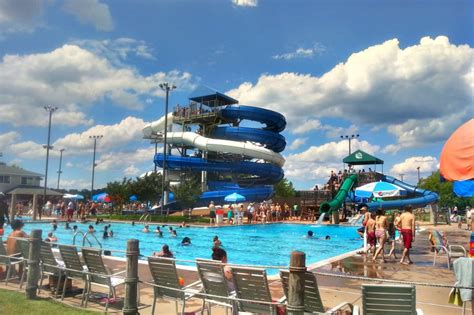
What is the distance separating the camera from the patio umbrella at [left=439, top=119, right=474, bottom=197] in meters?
4.25

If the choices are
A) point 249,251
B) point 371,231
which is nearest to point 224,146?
point 249,251

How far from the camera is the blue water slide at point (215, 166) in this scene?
5028 cm

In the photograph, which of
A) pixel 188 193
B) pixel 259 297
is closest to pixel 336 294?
pixel 259 297

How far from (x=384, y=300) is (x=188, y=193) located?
3463cm

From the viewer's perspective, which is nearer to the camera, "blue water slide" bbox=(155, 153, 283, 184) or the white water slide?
"blue water slide" bbox=(155, 153, 283, 184)

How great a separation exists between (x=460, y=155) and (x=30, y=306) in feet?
21.0

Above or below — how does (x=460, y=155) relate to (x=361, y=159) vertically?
below

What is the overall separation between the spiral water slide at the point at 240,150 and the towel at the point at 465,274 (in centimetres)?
4332

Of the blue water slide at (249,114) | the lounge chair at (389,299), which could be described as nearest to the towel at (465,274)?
the lounge chair at (389,299)

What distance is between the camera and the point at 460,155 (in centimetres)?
434

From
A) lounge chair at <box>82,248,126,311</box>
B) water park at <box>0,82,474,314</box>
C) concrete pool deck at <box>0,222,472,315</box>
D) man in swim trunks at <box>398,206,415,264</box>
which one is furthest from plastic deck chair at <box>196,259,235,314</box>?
man in swim trunks at <box>398,206,415,264</box>

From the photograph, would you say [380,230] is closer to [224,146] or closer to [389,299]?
[389,299]

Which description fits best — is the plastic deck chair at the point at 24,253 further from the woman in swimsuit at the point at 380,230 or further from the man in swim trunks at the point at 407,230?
the man in swim trunks at the point at 407,230

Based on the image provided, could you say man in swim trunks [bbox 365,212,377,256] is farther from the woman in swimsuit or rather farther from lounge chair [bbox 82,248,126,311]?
lounge chair [bbox 82,248,126,311]
